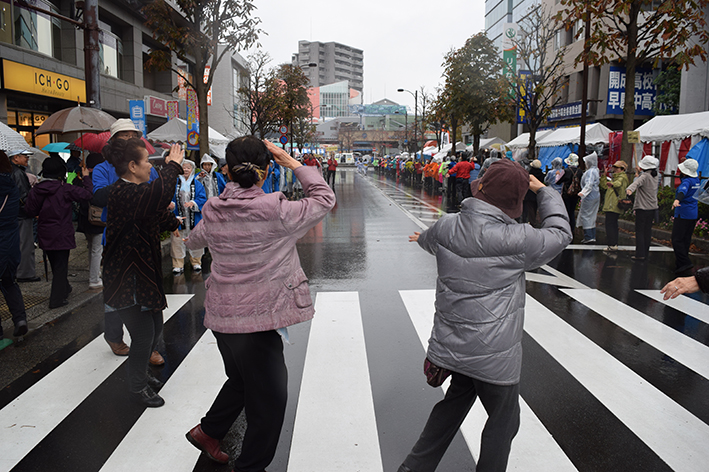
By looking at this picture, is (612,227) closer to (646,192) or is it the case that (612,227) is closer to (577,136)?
(646,192)

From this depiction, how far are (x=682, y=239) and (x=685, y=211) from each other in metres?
0.44

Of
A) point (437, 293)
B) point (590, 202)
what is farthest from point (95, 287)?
point (590, 202)

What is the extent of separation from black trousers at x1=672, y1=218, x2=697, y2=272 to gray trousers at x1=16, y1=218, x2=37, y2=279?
9.44 meters

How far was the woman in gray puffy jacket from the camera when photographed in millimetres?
2709

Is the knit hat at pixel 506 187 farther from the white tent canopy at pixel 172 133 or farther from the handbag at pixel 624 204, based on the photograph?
the white tent canopy at pixel 172 133

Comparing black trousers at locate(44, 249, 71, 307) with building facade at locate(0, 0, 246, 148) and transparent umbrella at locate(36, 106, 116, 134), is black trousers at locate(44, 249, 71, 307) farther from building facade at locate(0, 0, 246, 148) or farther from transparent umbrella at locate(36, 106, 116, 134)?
building facade at locate(0, 0, 246, 148)

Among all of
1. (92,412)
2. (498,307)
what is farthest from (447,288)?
(92,412)

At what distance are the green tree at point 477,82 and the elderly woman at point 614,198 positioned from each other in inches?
632

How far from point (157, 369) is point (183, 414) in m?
0.99

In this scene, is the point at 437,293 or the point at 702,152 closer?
the point at 437,293

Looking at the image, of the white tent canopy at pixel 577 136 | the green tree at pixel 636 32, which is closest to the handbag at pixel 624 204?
the green tree at pixel 636 32

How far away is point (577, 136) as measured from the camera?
23.3m

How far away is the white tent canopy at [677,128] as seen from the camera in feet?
56.7

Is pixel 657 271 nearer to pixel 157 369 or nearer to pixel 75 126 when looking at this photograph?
pixel 157 369
